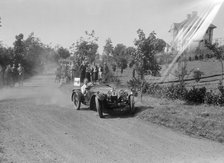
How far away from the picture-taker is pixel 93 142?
29.6 ft

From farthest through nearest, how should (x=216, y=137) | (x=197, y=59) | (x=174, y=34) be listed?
1. (x=197, y=59)
2. (x=174, y=34)
3. (x=216, y=137)

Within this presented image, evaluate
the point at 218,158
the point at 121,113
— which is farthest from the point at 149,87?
the point at 218,158

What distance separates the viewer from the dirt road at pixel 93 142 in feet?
25.0

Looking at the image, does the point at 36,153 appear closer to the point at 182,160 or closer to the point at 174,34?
the point at 182,160

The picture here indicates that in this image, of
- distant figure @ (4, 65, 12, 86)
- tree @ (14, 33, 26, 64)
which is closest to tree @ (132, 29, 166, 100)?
distant figure @ (4, 65, 12, 86)

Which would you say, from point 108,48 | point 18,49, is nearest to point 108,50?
point 108,48

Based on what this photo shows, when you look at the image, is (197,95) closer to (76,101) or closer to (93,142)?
(76,101)

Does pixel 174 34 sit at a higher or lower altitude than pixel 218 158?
higher

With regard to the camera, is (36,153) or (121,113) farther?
(121,113)

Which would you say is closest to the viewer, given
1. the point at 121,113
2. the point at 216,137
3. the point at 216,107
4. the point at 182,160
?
the point at 182,160

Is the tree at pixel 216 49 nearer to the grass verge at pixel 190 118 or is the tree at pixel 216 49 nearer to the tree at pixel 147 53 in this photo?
the tree at pixel 147 53

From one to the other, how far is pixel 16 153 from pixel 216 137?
5.28 m

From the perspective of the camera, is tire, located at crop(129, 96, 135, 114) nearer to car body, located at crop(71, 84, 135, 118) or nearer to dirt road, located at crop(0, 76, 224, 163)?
car body, located at crop(71, 84, 135, 118)

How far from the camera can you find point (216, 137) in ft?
31.2
